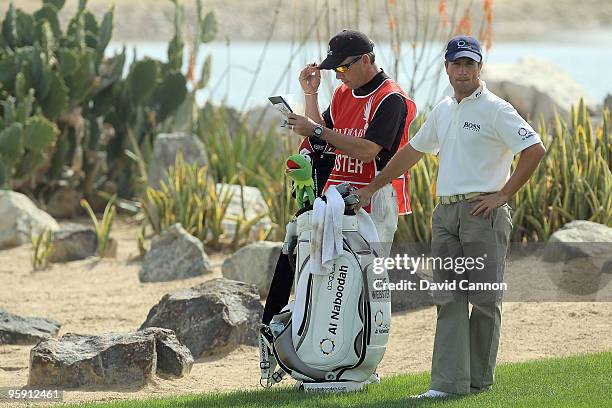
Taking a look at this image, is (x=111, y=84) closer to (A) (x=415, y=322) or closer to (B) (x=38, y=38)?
(B) (x=38, y=38)

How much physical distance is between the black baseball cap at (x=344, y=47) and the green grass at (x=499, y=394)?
1523mm

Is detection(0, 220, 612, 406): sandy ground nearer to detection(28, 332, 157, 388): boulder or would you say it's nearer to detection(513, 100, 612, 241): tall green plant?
detection(28, 332, 157, 388): boulder

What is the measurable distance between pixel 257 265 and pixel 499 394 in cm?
382

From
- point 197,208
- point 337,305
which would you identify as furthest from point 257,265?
point 337,305

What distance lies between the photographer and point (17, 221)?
11938mm

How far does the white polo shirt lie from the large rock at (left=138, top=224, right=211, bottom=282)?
4562 millimetres

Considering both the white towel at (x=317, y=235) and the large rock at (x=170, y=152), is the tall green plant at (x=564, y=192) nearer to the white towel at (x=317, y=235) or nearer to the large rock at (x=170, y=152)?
the large rock at (x=170, y=152)

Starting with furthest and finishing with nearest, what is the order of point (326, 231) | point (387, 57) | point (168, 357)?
1. point (387, 57)
2. point (168, 357)
3. point (326, 231)

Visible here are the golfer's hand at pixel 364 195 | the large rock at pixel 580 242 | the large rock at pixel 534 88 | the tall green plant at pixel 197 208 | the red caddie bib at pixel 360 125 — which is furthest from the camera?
the large rock at pixel 534 88

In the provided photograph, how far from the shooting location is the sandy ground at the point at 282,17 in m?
32.4

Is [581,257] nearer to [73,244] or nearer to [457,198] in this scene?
[457,198]

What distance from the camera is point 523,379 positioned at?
642cm

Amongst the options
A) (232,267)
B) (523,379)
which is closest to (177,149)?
(232,267)

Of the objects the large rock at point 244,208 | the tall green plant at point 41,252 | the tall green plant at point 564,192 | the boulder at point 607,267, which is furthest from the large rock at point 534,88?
the tall green plant at point 41,252
